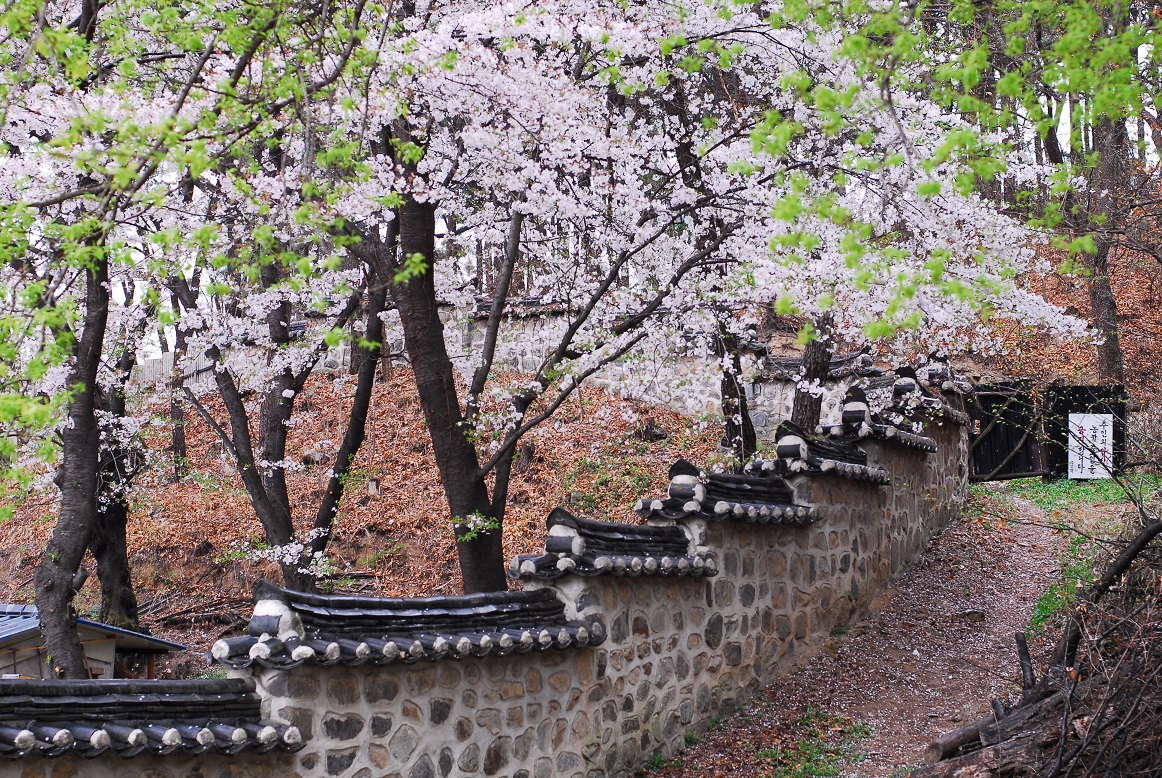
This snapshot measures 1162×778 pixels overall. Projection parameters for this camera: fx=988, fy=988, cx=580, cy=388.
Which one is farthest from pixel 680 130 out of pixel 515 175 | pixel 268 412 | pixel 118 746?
pixel 118 746

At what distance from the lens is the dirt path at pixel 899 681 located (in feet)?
24.2

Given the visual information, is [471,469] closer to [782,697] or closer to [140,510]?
[782,697]

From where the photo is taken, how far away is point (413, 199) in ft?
27.0

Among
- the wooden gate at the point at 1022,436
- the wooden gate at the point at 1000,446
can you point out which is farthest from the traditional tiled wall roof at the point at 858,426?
the wooden gate at the point at 1000,446

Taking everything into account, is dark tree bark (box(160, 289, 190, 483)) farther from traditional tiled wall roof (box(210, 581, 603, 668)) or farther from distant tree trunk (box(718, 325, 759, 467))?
distant tree trunk (box(718, 325, 759, 467))

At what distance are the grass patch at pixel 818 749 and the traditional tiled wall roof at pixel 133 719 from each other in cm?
375

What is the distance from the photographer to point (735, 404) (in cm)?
1243

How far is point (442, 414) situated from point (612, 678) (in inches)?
99.4

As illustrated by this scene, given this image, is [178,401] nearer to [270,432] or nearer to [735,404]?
[270,432]

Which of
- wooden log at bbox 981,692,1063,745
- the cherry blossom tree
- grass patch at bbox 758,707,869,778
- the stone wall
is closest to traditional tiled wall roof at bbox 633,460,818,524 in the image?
the stone wall

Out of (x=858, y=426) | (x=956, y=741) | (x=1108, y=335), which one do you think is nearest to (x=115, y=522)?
(x=858, y=426)

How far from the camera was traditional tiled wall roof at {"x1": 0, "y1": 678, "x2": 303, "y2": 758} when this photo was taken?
14.0 ft

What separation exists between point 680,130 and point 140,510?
12.9m

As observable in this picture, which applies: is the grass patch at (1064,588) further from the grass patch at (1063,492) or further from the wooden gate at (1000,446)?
the wooden gate at (1000,446)
